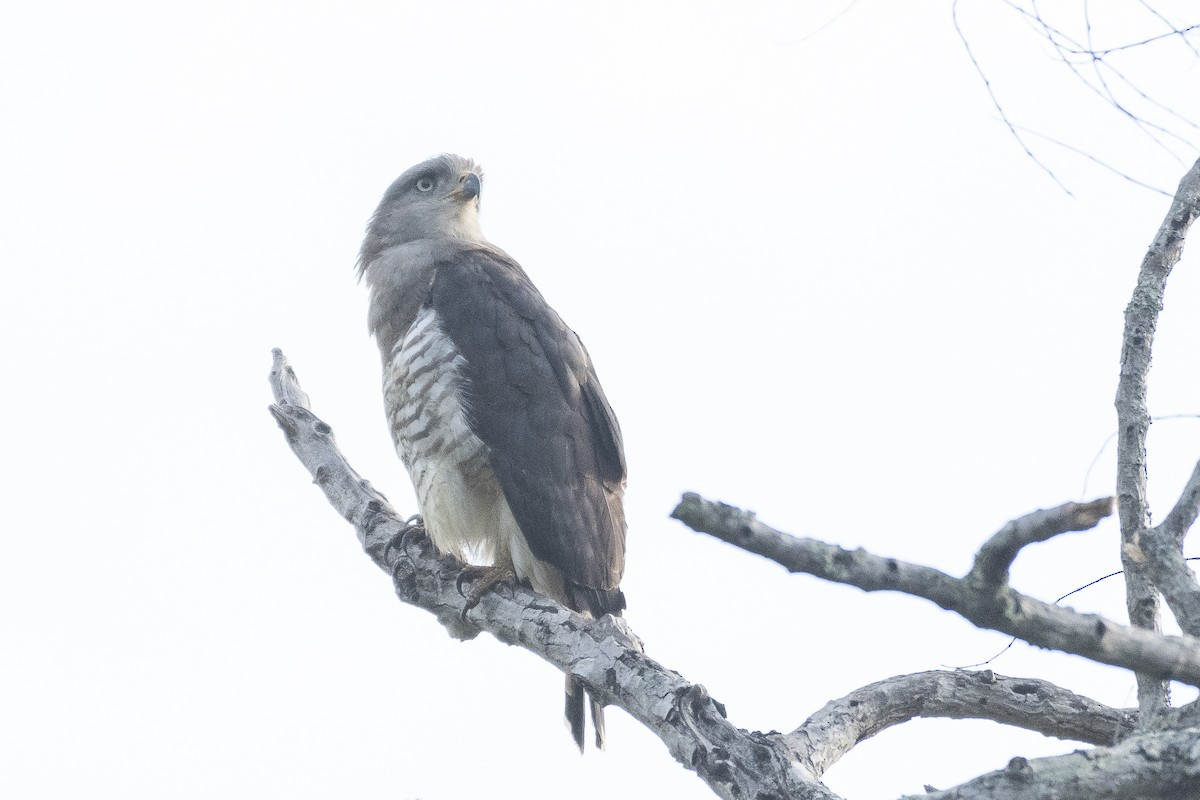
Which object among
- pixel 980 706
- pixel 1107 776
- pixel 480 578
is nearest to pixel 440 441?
pixel 480 578

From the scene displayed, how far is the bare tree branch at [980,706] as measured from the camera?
13.0ft

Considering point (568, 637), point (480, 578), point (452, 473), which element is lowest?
point (568, 637)

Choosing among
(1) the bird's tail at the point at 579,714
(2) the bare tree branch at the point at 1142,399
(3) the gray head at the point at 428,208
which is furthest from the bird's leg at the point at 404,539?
(2) the bare tree branch at the point at 1142,399

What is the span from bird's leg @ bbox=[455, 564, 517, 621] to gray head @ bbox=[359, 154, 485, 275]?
225 centimetres

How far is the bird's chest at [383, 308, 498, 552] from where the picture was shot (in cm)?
535

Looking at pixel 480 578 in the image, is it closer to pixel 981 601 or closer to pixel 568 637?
pixel 568 637

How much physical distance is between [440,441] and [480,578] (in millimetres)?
686

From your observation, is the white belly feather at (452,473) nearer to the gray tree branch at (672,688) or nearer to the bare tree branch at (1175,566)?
the gray tree branch at (672,688)

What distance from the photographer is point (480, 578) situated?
16.6ft

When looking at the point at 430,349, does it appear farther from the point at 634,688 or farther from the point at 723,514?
the point at 723,514

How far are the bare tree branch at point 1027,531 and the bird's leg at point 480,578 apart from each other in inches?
129

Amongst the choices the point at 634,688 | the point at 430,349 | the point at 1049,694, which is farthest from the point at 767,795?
the point at 430,349

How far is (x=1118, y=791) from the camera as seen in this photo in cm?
213

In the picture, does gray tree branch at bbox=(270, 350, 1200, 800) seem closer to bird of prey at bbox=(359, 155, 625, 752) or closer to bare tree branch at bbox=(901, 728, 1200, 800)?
bare tree branch at bbox=(901, 728, 1200, 800)
